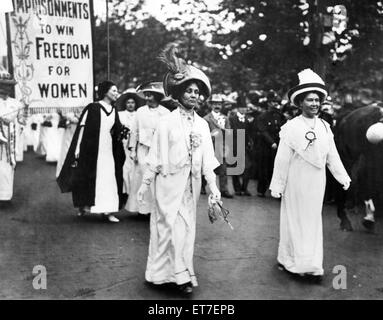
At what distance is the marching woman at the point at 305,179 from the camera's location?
548 cm

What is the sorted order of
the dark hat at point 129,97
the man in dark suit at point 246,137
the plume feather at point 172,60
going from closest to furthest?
the plume feather at point 172,60
the dark hat at point 129,97
the man in dark suit at point 246,137

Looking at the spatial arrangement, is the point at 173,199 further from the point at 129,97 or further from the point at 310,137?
the point at 129,97

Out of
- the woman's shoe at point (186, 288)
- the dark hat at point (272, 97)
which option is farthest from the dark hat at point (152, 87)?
the woman's shoe at point (186, 288)

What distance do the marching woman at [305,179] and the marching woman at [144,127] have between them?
105 inches

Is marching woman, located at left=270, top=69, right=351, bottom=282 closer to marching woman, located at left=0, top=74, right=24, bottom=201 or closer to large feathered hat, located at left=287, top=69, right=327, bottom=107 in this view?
large feathered hat, located at left=287, top=69, right=327, bottom=107

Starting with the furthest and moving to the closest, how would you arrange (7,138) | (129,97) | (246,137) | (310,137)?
(246,137), (129,97), (7,138), (310,137)

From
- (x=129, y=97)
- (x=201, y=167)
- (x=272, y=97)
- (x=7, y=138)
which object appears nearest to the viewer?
(x=201, y=167)

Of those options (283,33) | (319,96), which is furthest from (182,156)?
(283,33)

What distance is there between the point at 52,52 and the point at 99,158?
194 cm

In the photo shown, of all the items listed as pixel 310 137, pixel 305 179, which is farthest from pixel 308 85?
pixel 305 179

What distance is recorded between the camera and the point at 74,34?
6.47m

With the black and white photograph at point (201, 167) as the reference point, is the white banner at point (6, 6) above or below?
above

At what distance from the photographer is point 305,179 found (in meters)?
5.56

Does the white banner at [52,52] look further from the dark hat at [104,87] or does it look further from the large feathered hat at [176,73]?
the large feathered hat at [176,73]
